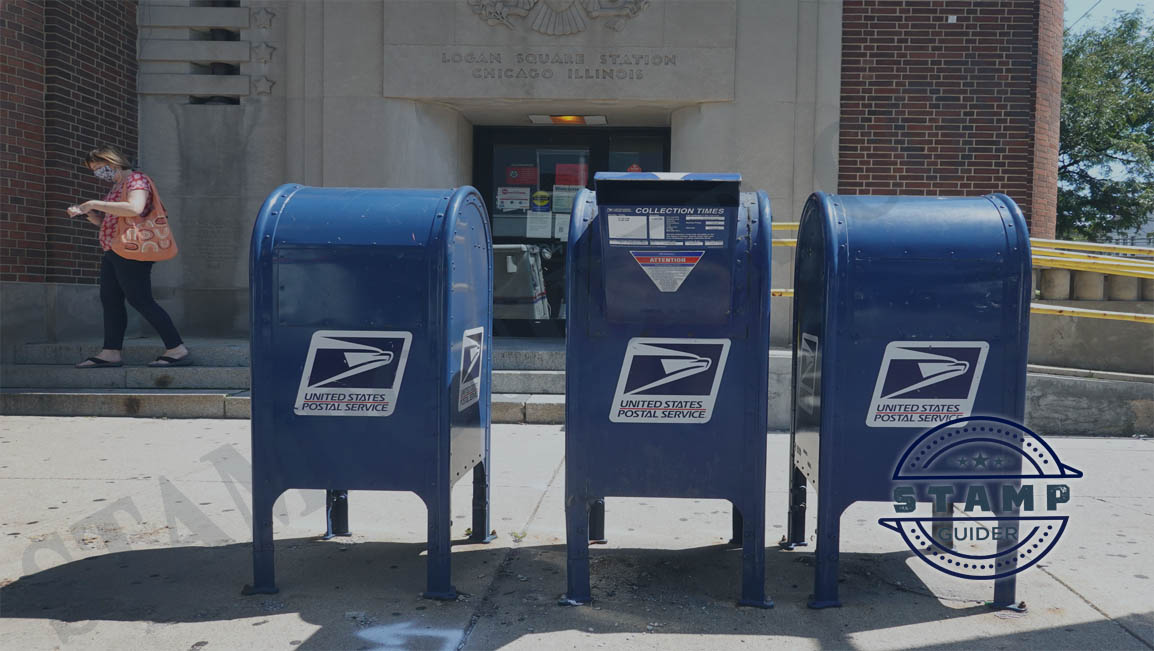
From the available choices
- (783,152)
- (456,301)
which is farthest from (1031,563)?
(783,152)

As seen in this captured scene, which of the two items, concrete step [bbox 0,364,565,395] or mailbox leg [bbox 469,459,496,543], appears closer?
mailbox leg [bbox 469,459,496,543]

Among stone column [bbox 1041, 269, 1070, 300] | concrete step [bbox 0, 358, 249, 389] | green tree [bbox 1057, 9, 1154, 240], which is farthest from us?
green tree [bbox 1057, 9, 1154, 240]

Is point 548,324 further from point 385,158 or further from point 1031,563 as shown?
point 1031,563

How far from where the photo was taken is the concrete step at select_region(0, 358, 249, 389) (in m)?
8.23

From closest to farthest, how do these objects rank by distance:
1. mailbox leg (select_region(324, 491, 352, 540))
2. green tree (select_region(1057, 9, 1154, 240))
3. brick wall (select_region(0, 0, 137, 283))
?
1. mailbox leg (select_region(324, 491, 352, 540))
2. brick wall (select_region(0, 0, 137, 283))
3. green tree (select_region(1057, 9, 1154, 240))

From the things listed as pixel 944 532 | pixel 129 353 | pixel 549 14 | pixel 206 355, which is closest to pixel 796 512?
pixel 944 532

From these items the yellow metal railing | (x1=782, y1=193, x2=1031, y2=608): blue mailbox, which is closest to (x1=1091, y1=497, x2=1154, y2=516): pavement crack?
the yellow metal railing

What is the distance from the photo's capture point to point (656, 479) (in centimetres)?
381

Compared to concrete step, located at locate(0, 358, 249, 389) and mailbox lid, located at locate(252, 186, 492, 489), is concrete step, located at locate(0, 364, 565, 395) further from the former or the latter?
mailbox lid, located at locate(252, 186, 492, 489)

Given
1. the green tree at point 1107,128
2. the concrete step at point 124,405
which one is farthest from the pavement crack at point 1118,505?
the green tree at point 1107,128

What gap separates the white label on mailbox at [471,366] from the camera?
4.17m

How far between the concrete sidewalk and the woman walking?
2.13m

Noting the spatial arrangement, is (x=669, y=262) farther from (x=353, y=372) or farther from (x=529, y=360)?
(x=529, y=360)

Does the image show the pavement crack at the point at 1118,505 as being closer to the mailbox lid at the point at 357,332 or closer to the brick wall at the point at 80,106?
the mailbox lid at the point at 357,332
